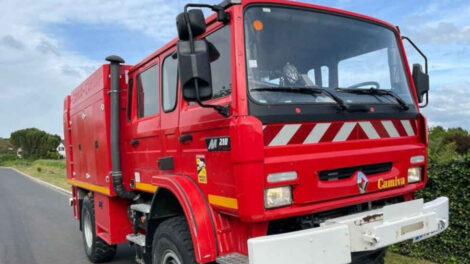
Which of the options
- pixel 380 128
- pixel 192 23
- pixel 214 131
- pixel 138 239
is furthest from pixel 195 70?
pixel 138 239

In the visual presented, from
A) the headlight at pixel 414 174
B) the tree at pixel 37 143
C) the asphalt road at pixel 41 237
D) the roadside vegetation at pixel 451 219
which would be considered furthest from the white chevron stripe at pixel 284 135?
the tree at pixel 37 143

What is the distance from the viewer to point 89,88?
225 inches

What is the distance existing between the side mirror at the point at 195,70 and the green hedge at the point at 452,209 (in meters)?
3.66

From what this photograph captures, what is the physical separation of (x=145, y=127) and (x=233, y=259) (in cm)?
195

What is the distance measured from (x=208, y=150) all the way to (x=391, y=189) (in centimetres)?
154

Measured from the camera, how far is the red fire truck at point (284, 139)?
2730 millimetres

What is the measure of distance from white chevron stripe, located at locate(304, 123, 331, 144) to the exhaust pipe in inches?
108

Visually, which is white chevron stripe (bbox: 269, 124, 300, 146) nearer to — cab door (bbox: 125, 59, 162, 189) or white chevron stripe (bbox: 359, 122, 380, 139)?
white chevron stripe (bbox: 359, 122, 380, 139)

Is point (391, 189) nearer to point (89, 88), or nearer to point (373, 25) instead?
point (373, 25)

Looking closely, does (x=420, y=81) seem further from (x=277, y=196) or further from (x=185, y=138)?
(x=185, y=138)

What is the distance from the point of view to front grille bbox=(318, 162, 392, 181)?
2.99m

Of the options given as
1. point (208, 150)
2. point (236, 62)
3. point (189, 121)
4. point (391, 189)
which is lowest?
point (391, 189)

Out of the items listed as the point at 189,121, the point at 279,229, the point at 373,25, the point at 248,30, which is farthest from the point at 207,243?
the point at 373,25

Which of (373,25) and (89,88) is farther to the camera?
(89,88)
